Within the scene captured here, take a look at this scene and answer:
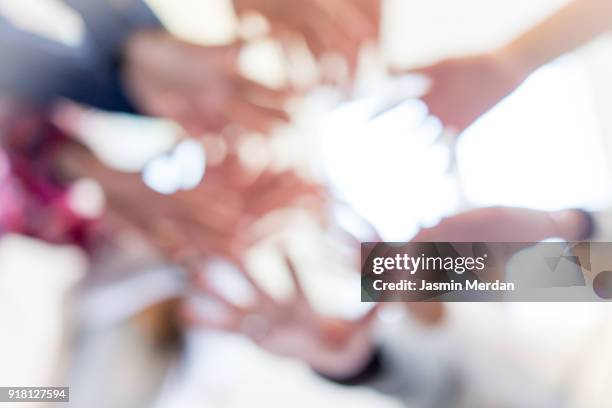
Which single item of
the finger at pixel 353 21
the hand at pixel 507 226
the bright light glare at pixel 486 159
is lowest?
the hand at pixel 507 226

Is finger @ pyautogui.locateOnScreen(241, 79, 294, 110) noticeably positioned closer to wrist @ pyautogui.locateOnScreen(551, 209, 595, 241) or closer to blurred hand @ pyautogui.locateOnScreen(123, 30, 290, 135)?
blurred hand @ pyautogui.locateOnScreen(123, 30, 290, 135)

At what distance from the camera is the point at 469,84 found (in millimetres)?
865

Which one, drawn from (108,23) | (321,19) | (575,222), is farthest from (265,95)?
(575,222)

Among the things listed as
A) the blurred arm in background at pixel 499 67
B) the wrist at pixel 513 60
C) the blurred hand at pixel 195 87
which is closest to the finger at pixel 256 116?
the blurred hand at pixel 195 87

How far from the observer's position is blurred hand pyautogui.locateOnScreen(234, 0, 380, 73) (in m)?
0.87

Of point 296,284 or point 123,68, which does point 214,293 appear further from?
point 123,68

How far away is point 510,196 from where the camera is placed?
2.79 feet

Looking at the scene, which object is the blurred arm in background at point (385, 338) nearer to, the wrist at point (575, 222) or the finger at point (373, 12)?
the wrist at point (575, 222)

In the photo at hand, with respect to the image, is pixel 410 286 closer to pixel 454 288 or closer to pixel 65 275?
pixel 454 288

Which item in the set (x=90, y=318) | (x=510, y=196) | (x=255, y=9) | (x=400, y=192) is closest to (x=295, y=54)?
(x=255, y=9)

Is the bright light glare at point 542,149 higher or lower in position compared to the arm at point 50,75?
lower

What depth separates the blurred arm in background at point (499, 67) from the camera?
33.9 inches

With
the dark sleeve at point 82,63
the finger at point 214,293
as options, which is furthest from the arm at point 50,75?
the finger at point 214,293

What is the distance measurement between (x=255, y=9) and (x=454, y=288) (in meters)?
0.47
